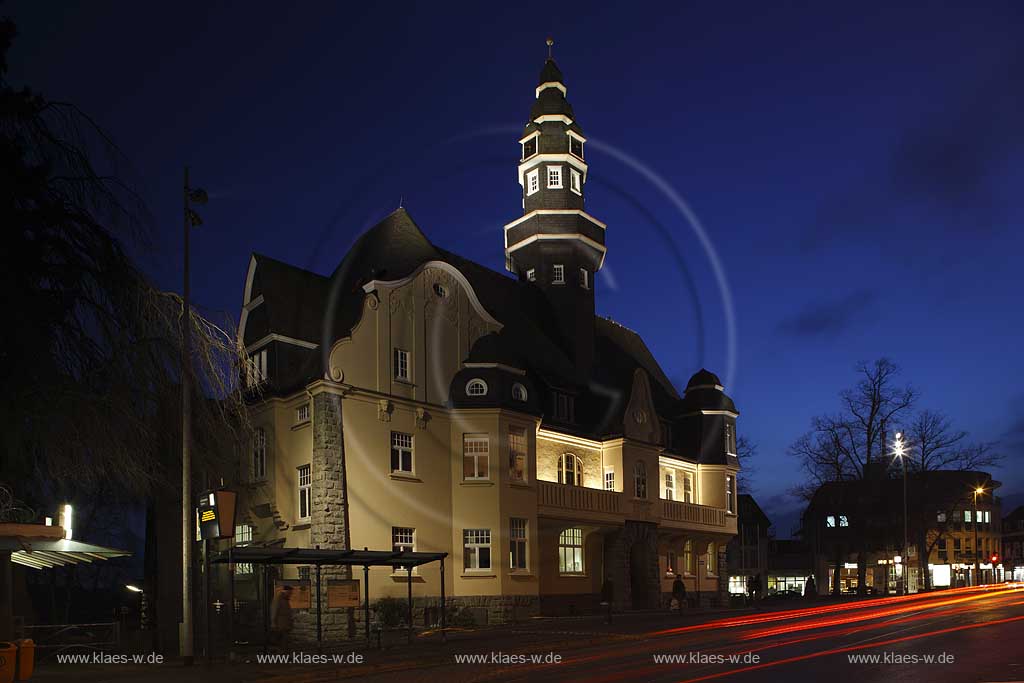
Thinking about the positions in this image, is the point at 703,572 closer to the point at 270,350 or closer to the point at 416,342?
the point at 416,342

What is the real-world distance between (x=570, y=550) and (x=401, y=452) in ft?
37.0

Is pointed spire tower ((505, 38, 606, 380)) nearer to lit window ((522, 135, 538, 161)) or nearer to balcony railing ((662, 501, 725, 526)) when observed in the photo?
lit window ((522, 135, 538, 161))

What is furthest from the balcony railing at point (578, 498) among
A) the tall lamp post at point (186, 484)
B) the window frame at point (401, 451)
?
the tall lamp post at point (186, 484)

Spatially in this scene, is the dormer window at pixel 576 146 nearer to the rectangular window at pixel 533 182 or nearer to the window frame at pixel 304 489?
the rectangular window at pixel 533 182

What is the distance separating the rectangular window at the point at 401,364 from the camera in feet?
127

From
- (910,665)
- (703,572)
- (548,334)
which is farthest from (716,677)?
(703,572)

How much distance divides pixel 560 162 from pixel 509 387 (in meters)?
18.3

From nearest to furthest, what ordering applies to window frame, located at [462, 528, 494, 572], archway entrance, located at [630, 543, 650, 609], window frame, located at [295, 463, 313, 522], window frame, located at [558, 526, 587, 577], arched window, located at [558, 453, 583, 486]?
window frame, located at [295, 463, 313, 522] → window frame, located at [462, 528, 494, 572] → window frame, located at [558, 526, 587, 577] → arched window, located at [558, 453, 583, 486] → archway entrance, located at [630, 543, 650, 609]

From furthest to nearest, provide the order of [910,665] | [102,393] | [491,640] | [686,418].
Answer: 1. [686,418]
2. [491,640]
3. [102,393]
4. [910,665]

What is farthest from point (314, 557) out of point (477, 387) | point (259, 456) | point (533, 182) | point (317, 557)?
point (533, 182)

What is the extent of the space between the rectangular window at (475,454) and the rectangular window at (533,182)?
19274mm

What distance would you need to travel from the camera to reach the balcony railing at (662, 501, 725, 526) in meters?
51.3

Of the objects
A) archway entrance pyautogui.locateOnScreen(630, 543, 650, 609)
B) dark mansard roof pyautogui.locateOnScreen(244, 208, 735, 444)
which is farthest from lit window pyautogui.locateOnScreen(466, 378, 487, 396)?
archway entrance pyautogui.locateOnScreen(630, 543, 650, 609)

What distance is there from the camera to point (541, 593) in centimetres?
4300
